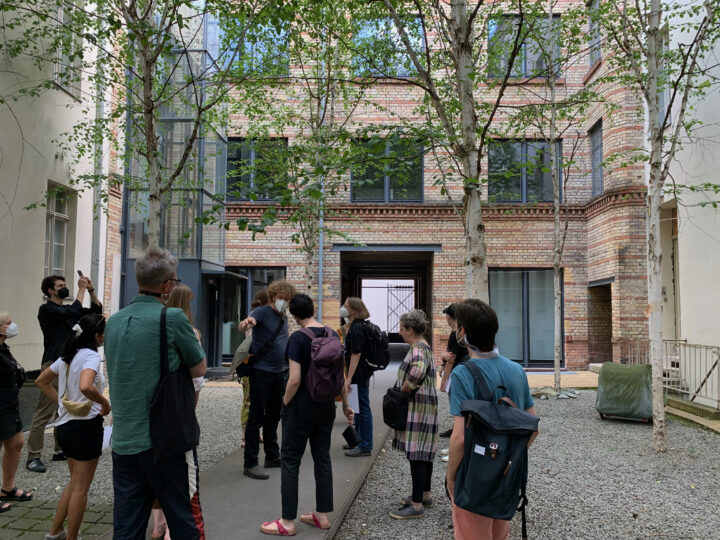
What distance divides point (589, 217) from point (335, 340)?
13800 millimetres

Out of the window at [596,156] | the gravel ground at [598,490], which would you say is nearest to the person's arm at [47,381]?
the gravel ground at [598,490]

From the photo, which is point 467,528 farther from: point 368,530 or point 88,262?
point 88,262

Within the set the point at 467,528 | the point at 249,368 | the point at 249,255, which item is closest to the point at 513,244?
the point at 249,255

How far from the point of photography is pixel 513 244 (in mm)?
16219

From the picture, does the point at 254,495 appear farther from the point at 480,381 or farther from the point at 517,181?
the point at 517,181

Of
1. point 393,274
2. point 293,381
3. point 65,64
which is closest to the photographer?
point 293,381

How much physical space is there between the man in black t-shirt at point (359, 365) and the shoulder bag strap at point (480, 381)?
11.4 ft

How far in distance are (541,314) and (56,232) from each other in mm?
13116

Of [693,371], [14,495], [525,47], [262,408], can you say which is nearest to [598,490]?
[262,408]

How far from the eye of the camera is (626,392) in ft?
29.1

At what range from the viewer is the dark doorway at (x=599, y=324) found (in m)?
Result: 16.0

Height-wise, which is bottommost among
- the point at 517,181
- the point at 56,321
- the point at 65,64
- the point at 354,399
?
the point at 354,399

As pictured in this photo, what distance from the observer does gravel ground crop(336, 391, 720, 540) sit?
4465mm

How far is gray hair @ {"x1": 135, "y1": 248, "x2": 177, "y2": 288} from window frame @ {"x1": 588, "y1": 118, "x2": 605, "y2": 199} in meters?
14.4
